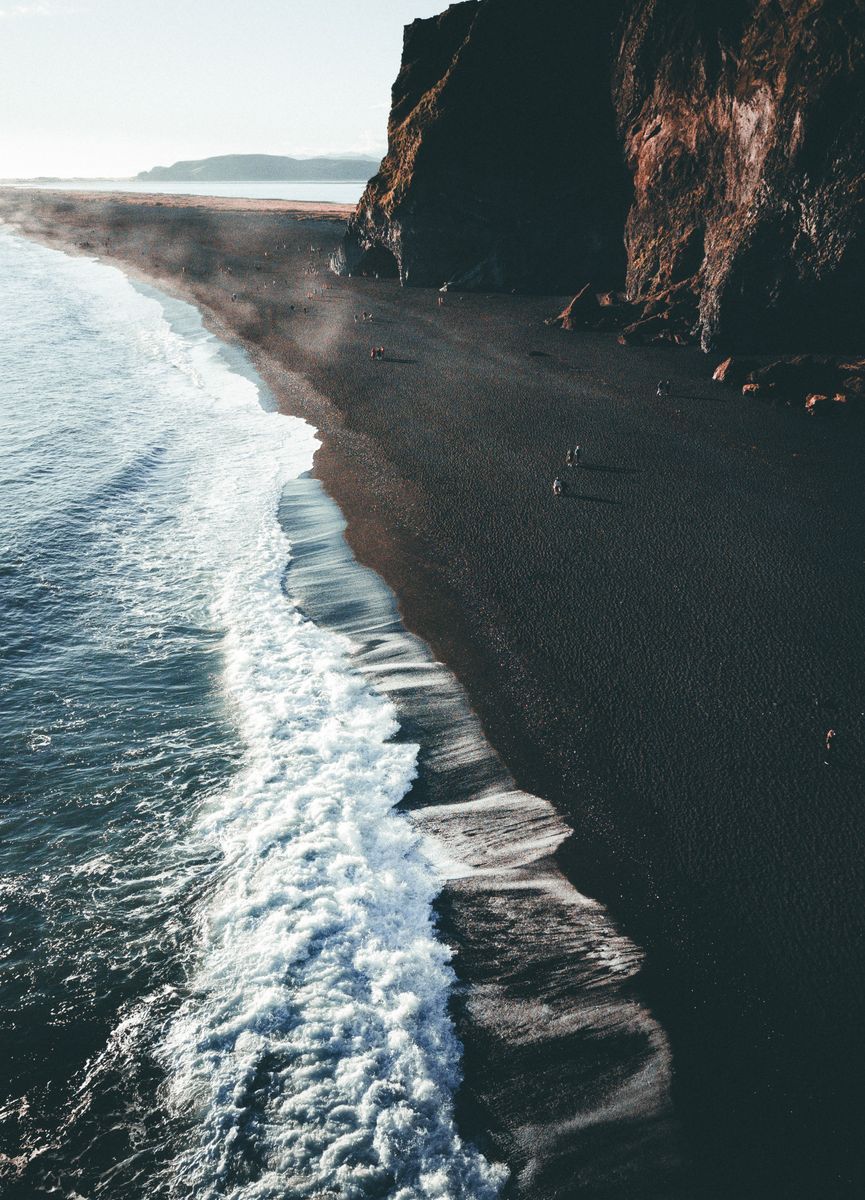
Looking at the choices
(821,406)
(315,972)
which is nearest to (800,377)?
(821,406)

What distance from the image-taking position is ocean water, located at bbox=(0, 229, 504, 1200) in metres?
8.39

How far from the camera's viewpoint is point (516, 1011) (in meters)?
9.69

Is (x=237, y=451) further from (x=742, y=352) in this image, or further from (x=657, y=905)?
(x=742, y=352)

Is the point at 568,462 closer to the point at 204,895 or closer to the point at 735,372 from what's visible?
Result: the point at 735,372

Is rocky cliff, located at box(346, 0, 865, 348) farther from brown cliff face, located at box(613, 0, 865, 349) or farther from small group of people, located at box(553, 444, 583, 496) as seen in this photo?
small group of people, located at box(553, 444, 583, 496)

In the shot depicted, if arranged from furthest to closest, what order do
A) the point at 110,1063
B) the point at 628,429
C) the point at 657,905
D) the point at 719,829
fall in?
the point at 628,429 → the point at 719,829 → the point at 657,905 → the point at 110,1063

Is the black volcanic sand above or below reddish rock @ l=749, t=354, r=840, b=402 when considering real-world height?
below

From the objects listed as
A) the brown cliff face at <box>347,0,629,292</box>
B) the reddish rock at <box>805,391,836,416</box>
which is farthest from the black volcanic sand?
the brown cliff face at <box>347,0,629,292</box>

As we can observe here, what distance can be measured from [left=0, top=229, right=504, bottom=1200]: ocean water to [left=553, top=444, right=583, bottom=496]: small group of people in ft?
32.8

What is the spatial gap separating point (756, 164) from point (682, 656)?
33.3 metres

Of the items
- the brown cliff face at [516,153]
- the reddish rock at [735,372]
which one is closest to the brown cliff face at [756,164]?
the reddish rock at [735,372]

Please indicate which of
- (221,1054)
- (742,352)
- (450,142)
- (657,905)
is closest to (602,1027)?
(657,905)

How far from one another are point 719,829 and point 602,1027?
447 cm

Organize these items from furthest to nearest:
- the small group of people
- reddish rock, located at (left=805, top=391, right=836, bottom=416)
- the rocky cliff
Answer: the rocky cliff, reddish rock, located at (left=805, top=391, right=836, bottom=416), the small group of people
